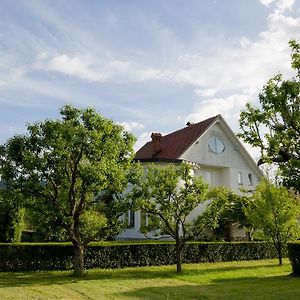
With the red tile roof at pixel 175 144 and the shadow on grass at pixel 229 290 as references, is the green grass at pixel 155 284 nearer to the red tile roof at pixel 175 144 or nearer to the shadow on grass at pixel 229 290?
the shadow on grass at pixel 229 290

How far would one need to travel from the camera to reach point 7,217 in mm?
22891

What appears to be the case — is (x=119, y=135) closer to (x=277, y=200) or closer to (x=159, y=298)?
(x=159, y=298)

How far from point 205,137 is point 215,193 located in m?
14.1

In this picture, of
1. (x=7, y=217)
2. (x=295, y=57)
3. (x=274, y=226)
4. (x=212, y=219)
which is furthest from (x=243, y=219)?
(x=295, y=57)

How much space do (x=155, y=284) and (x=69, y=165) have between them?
18.9 feet

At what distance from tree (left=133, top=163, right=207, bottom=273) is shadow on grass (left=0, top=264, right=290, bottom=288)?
1.21 metres

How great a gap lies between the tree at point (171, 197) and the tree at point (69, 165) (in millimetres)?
1887

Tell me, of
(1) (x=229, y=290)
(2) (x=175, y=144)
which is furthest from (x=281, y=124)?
(2) (x=175, y=144)

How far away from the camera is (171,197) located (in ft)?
61.8

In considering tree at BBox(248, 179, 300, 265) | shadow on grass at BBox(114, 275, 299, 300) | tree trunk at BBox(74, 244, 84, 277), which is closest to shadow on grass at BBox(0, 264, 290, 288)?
tree trunk at BBox(74, 244, 84, 277)

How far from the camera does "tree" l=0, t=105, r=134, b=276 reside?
51.5 feet

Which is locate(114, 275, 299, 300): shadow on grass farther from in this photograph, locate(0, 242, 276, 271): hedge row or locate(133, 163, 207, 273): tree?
locate(0, 242, 276, 271): hedge row

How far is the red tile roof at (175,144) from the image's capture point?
109 ft

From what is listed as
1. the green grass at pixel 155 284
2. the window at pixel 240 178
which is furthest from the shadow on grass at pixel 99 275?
the window at pixel 240 178
